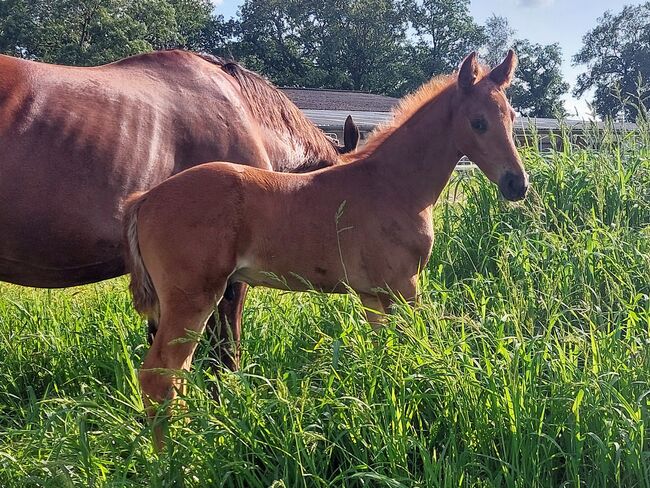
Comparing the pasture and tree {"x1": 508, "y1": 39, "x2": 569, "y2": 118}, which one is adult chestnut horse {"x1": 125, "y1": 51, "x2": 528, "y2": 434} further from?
tree {"x1": 508, "y1": 39, "x2": 569, "y2": 118}

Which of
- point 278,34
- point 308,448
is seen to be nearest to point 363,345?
point 308,448

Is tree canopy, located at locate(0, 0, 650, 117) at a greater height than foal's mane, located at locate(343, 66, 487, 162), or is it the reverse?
tree canopy, located at locate(0, 0, 650, 117)

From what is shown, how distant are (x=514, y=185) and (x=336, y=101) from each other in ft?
84.4

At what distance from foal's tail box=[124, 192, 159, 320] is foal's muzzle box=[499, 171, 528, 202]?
1.67 m

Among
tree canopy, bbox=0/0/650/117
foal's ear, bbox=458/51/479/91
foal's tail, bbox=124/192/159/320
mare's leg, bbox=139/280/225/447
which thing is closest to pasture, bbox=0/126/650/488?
mare's leg, bbox=139/280/225/447

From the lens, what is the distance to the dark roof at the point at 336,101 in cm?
2667

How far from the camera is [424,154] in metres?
3.03

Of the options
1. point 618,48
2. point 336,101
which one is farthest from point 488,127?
point 618,48

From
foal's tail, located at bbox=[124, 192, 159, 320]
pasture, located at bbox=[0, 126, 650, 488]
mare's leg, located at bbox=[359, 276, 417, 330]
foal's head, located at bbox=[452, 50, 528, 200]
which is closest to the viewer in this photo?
pasture, located at bbox=[0, 126, 650, 488]

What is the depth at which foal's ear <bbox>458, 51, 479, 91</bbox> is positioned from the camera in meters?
2.87

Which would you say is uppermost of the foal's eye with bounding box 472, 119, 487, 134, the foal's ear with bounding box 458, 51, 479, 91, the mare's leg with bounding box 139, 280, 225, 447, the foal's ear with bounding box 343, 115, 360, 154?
the foal's ear with bounding box 458, 51, 479, 91

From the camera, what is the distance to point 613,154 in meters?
4.69

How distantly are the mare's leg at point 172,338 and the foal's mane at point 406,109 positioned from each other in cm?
115

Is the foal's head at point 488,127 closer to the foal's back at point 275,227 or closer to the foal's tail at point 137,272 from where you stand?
the foal's back at point 275,227
